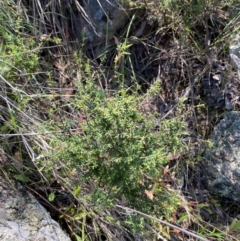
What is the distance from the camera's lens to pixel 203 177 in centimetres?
244

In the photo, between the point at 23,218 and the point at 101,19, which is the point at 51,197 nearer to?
the point at 23,218

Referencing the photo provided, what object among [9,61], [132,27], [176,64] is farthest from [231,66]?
[9,61]

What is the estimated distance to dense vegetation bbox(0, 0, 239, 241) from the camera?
6.11 feet

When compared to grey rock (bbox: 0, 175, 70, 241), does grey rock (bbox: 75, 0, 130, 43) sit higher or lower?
higher

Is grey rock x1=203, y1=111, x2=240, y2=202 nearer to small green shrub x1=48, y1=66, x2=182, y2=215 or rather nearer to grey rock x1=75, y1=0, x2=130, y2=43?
small green shrub x1=48, y1=66, x2=182, y2=215

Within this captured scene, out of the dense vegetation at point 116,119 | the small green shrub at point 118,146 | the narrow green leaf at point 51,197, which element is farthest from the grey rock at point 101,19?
the narrow green leaf at point 51,197

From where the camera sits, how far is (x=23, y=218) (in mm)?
2043

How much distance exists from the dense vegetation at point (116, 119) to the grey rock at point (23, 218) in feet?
0.26

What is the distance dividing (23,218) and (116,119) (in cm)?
62

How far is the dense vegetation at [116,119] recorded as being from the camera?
73.3 inches

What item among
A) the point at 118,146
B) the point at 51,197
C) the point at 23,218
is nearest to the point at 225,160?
the point at 118,146

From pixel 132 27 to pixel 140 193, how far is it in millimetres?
951

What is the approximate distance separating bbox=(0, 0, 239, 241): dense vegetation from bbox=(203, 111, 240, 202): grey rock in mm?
64

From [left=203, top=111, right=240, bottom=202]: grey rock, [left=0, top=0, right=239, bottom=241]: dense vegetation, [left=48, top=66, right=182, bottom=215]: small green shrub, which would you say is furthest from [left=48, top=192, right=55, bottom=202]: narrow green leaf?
[left=203, top=111, right=240, bottom=202]: grey rock
